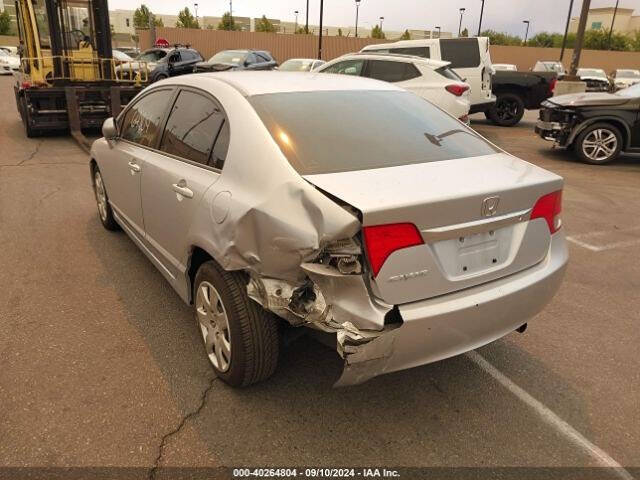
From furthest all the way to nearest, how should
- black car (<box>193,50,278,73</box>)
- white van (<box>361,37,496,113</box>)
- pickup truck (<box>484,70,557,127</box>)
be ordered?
black car (<box>193,50,278,73</box>)
pickup truck (<box>484,70,557,127</box>)
white van (<box>361,37,496,113</box>)

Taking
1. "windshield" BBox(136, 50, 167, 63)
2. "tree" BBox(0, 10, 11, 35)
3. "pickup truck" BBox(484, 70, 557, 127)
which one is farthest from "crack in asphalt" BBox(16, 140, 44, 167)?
"tree" BBox(0, 10, 11, 35)

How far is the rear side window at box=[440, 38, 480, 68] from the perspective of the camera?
1210cm

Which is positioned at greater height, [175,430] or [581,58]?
[581,58]

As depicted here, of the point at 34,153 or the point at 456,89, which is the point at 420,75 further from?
the point at 34,153

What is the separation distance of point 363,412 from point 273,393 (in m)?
0.49

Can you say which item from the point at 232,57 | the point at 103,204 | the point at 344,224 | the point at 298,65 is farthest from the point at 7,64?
the point at 344,224

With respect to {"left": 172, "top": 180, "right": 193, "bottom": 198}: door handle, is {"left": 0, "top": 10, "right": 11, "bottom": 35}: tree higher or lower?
higher

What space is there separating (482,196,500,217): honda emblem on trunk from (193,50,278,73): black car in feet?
51.2

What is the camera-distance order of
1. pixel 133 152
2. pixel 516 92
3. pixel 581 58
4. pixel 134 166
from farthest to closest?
pixel 581 58 < pixel 516 92 < pixel 133 152 < pixel 134 166

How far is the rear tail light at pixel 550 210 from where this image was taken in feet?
8.41

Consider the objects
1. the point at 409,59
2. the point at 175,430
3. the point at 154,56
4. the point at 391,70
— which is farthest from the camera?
the point at 154,56

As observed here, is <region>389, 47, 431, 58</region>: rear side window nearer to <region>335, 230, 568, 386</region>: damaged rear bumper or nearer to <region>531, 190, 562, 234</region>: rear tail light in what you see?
<region>531, 190, 562, 234</region>: rear tail light

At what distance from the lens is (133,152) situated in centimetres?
390

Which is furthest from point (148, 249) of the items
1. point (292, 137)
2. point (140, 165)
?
point (292, 137)
